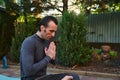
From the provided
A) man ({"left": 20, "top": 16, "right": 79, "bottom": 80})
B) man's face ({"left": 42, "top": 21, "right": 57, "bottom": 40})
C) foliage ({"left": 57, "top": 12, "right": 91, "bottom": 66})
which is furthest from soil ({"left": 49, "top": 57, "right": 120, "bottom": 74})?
man's face ({"left": 42, "top": 21, "right": 57, "bottom": 40})

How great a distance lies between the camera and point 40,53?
314 cm

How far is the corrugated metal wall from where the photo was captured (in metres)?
13.0

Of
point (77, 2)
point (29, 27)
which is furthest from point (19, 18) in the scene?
point (77, 2)

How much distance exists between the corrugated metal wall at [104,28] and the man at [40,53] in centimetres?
979

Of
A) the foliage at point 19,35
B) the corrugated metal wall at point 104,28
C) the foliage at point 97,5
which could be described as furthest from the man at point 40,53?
the corrugated metal wall at point 104,28

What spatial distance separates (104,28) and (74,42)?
428cm

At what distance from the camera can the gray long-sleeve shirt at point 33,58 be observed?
115 inches

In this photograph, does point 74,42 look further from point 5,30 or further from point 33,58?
point 33,58

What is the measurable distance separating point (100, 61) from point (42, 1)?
3.69 m

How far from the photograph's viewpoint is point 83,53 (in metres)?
9.43

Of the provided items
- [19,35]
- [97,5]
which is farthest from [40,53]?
[97,5]

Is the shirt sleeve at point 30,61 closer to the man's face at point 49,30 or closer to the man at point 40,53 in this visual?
the man at point 40,53

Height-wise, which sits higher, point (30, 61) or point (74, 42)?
point (30, 61)

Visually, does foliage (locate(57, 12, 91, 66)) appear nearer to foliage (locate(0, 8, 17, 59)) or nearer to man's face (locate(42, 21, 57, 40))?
foliage (locate(0, 8, 17, 59))
